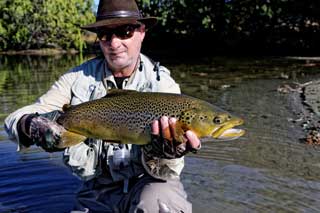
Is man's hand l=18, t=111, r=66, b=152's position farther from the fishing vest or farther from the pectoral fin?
the fishing vest

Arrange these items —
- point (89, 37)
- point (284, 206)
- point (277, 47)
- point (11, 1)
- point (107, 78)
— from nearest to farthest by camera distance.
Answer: point (107, 78) < point (284, 206) < point (277, 47) < point (11, 1) < point (89, 37)

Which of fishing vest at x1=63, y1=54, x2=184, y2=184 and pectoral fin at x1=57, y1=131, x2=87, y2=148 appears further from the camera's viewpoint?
fishing vest at x1=63, y1=54, x2=184, y2=184

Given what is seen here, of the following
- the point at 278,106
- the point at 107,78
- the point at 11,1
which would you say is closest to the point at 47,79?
the point at 278,106

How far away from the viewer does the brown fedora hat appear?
4609 mm

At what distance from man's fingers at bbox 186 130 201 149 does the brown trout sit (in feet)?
0.11

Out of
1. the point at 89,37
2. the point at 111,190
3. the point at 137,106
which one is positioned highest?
the point at 137,106

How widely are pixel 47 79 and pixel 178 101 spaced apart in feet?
67.2

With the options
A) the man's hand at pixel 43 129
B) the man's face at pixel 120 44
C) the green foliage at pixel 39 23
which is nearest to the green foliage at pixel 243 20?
the green foliage at pixel 39 23

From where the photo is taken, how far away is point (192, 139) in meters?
3.86

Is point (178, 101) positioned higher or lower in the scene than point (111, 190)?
higher

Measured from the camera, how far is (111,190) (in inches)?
196

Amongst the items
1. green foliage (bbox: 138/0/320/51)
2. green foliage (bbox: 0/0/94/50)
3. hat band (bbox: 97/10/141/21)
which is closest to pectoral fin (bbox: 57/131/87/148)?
hat band (bbox: 97/10/141/21)

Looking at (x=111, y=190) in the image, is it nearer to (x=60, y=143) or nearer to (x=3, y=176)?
(x=60, y=143)

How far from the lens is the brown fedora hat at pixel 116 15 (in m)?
4.61
